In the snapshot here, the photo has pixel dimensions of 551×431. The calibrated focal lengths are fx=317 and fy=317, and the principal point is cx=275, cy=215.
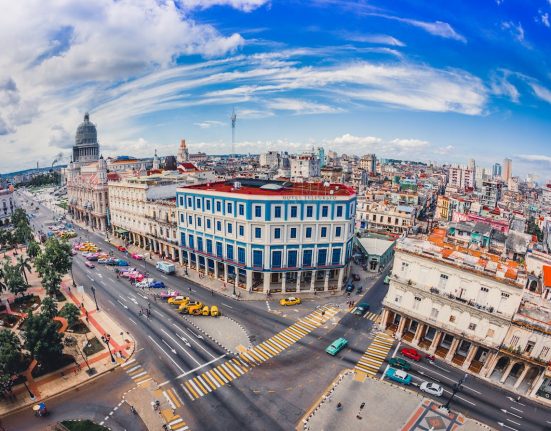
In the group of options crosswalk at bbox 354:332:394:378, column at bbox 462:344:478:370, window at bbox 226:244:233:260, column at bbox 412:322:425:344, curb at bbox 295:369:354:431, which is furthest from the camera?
window at bbox 226:244:233:260

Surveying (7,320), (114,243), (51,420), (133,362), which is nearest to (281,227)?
(133,362)

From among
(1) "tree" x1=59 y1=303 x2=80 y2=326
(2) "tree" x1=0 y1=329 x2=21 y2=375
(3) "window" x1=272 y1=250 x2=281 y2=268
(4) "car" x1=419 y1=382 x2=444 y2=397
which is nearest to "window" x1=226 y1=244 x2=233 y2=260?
(3) "window" x1=272 y1=250 x2=281 y2=268

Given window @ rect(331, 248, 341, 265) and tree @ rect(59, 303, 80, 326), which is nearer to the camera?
tree @ rect(59, 303, 80, 326)

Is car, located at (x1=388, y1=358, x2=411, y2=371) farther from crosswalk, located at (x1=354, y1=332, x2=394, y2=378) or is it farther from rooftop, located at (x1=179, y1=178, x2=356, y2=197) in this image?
rooftop, located at (x1=179, y1=178, x2=356, y2=197)

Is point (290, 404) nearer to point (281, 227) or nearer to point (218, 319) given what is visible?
point (218, 319)

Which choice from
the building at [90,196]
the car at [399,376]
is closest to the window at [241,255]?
the car at [399,376]

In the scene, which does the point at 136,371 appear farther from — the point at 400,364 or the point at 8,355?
the point at 400,364
